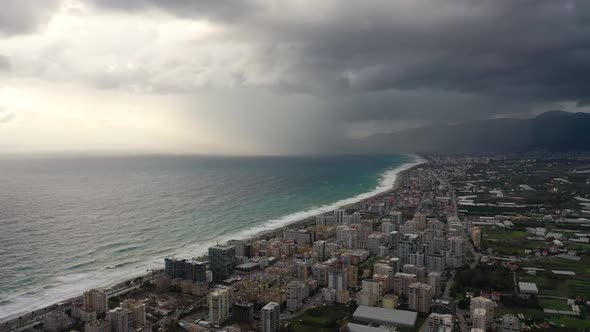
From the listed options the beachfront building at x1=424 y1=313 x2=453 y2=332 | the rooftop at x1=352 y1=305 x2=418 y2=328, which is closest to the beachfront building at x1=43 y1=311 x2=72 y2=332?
the rooftop at x1=352 y1=305 x2=418 y2=328

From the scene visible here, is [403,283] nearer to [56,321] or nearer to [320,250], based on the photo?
[320,250]

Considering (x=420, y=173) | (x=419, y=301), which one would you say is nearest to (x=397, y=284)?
(x=419, y=301)

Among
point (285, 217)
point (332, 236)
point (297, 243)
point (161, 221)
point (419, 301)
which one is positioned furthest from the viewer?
point (285, 217)

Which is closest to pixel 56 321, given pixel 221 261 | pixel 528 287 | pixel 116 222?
pixel 221 261

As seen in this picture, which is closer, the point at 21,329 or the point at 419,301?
the point at 21,329

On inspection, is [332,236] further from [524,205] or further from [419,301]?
[524,205]

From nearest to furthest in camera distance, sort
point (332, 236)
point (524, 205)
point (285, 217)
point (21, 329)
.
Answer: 1. point (21, 329)
2. point (332, 236)
3. point (285, 217)
4. point (524, 205)

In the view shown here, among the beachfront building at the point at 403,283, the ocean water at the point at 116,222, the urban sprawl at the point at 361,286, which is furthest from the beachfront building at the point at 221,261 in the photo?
the beachfront building at the point at 403,283
